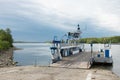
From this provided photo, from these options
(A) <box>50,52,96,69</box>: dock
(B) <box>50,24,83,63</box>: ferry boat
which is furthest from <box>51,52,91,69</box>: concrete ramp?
(B) <box>50,24,83,63</box>: ferry boat

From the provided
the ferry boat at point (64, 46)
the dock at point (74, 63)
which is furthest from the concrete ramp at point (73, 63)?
the ferry boat at point (64, 46)

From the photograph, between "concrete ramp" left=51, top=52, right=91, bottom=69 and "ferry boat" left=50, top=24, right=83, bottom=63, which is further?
"ferry boat" left=50, top=24, right=83, bottom=63

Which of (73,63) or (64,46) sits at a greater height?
(64,46)

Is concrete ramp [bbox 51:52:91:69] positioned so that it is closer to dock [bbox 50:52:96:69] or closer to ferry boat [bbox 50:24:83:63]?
dock [bbox 50:52:96:69]

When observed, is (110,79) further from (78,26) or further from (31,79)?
(78,26)

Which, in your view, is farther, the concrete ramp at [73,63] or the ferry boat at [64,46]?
the ferry boat at [64,46]

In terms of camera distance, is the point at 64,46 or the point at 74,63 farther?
the point at 64,46

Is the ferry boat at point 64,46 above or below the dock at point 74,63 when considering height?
above

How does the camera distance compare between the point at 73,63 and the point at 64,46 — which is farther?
the point at 64,46

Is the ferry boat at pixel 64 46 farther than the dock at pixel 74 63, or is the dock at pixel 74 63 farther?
the ferry boat at pixel 64 46

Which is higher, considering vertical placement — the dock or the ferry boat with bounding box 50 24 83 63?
the ferry boat with bounding box 50 24 83 63

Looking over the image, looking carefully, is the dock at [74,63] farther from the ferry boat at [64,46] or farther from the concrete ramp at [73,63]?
the ferry boat at [64,46]

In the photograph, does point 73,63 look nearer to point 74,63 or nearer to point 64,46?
point 74,63

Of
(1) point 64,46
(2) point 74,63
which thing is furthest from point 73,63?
(1) point 64,46
